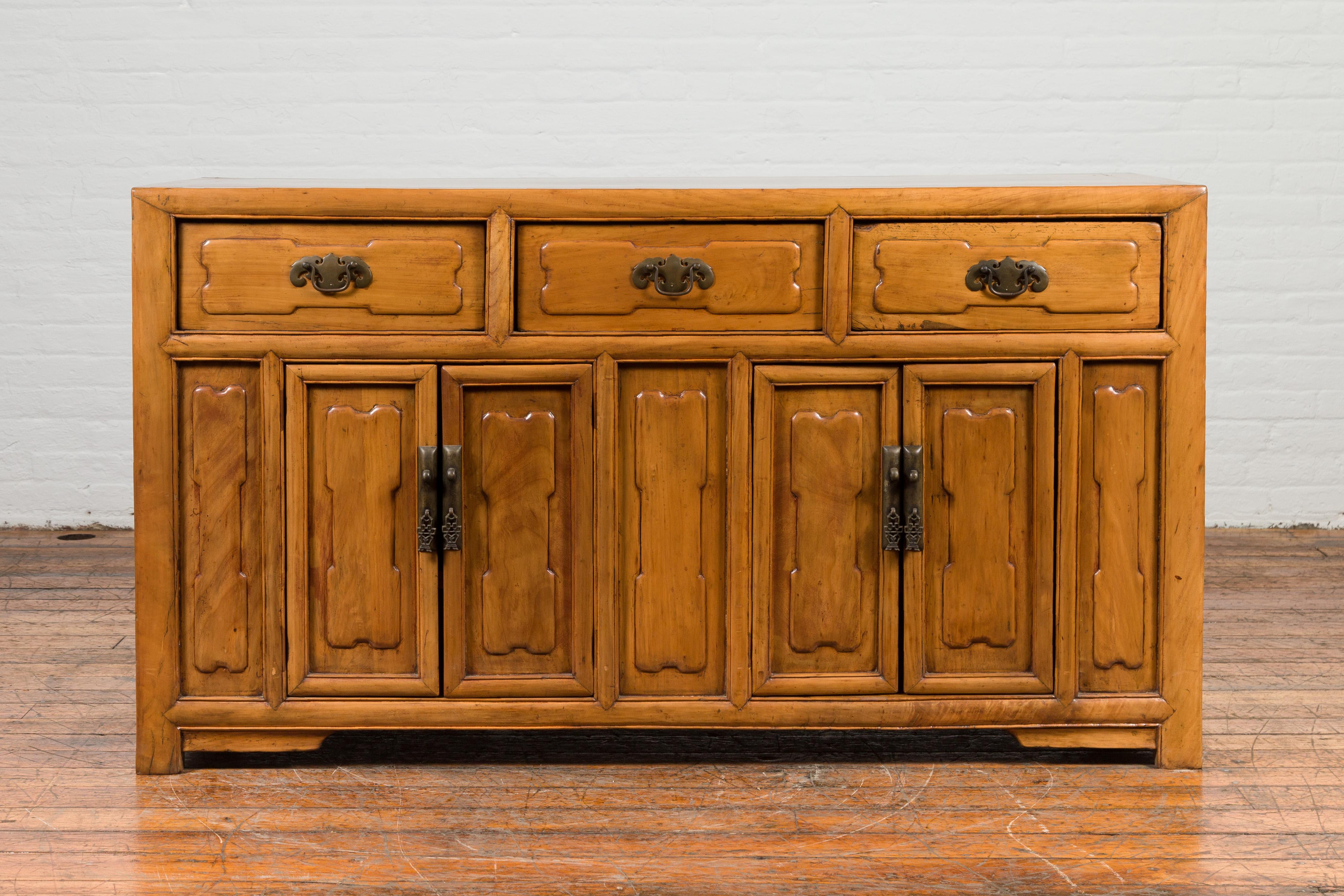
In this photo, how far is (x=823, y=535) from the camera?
2.22 m

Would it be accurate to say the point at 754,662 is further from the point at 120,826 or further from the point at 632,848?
the point at 120,826

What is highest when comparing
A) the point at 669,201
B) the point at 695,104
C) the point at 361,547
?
the point at 695,104

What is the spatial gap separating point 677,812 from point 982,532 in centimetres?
67

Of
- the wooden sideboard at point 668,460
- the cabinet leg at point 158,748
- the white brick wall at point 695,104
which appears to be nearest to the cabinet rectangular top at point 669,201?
the wooden sideboard at point 668,460

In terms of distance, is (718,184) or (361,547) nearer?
(361,547)

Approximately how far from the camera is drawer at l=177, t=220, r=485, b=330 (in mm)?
2148

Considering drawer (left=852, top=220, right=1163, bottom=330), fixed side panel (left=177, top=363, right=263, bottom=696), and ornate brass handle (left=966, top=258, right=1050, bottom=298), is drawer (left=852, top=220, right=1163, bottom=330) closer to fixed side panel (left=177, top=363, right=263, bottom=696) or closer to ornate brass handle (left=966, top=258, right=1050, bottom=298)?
ornate brass handle (left=966, top=258, right=1050, bottom=298)

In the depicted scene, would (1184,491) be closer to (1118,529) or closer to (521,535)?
(1118,529)

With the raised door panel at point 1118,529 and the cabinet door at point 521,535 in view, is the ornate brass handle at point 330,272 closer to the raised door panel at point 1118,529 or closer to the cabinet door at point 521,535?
the cabinet door at point 521,535

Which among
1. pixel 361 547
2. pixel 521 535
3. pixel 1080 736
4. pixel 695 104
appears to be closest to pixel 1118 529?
pixel 1080 736

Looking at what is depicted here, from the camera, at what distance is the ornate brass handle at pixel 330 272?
2.14m

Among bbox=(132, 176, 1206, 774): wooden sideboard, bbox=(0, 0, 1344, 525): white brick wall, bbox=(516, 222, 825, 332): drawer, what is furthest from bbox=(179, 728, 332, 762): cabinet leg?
bbox=(0, 0, 1344, 525): white brick wall

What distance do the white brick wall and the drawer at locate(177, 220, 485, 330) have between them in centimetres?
187

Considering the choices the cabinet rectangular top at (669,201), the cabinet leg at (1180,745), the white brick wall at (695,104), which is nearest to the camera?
the cabinet rectangular top at (669,201)
